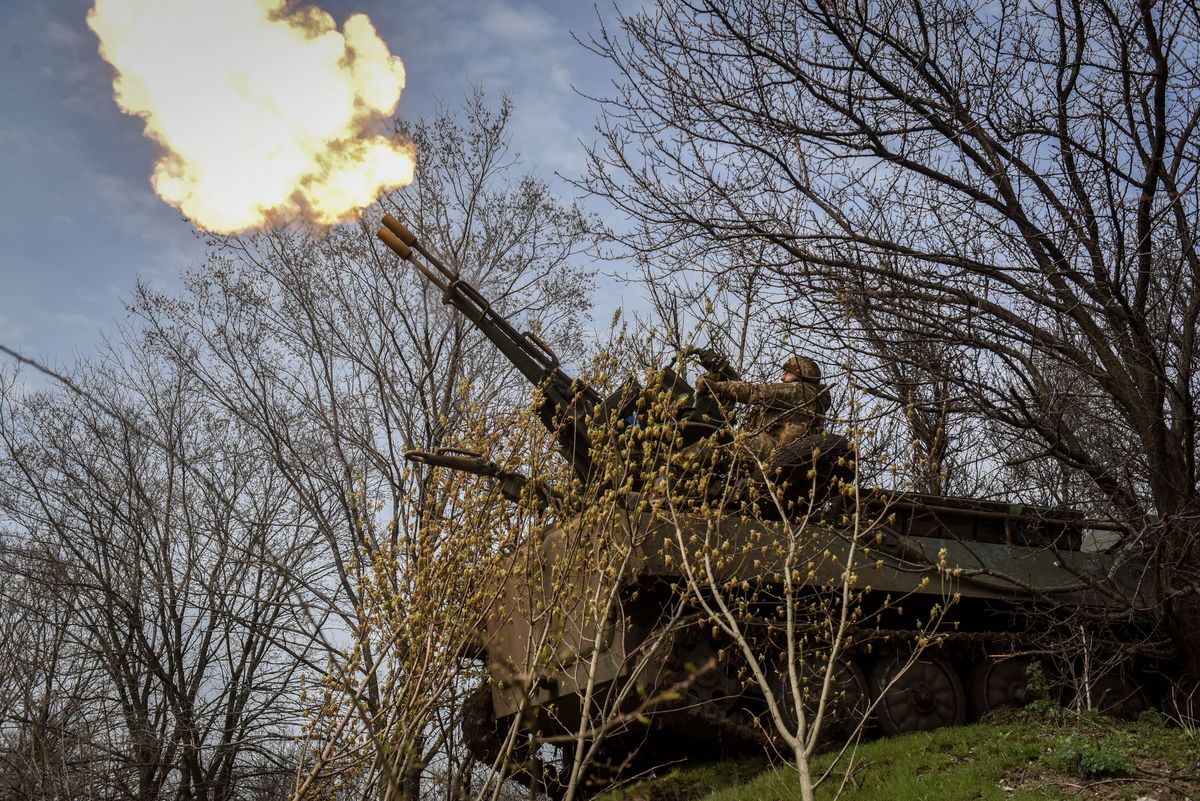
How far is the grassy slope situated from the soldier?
107 inches

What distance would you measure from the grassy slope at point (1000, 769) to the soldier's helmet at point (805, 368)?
3.39 meters

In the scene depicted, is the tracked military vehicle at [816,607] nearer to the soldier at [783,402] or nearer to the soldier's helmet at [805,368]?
the soldier at [783,402]

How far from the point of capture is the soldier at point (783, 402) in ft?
32.2

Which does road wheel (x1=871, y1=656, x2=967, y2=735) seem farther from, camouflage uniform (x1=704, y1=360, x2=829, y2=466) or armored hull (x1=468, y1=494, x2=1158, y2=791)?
camouflage uniform (x1=704, y1=360, x2=829, y2=466)

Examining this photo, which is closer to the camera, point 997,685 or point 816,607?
point 816,607

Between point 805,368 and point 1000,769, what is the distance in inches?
151

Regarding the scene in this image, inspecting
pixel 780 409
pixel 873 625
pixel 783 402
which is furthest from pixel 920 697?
pixel 783 402

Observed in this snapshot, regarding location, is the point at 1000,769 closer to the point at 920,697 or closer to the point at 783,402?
the point at 920,697

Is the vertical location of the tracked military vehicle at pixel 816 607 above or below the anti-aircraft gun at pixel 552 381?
below

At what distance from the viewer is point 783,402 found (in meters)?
10.0

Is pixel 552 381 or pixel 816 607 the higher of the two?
pixel 552 381

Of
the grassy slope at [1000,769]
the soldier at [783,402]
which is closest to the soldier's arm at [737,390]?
the soldier at [783,402]

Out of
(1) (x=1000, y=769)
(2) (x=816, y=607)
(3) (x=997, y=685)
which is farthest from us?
(3) (x=997, y=685)

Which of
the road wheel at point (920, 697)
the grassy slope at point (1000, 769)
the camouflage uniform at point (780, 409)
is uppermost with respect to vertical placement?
the camouflage uniform at point (780, 409)
